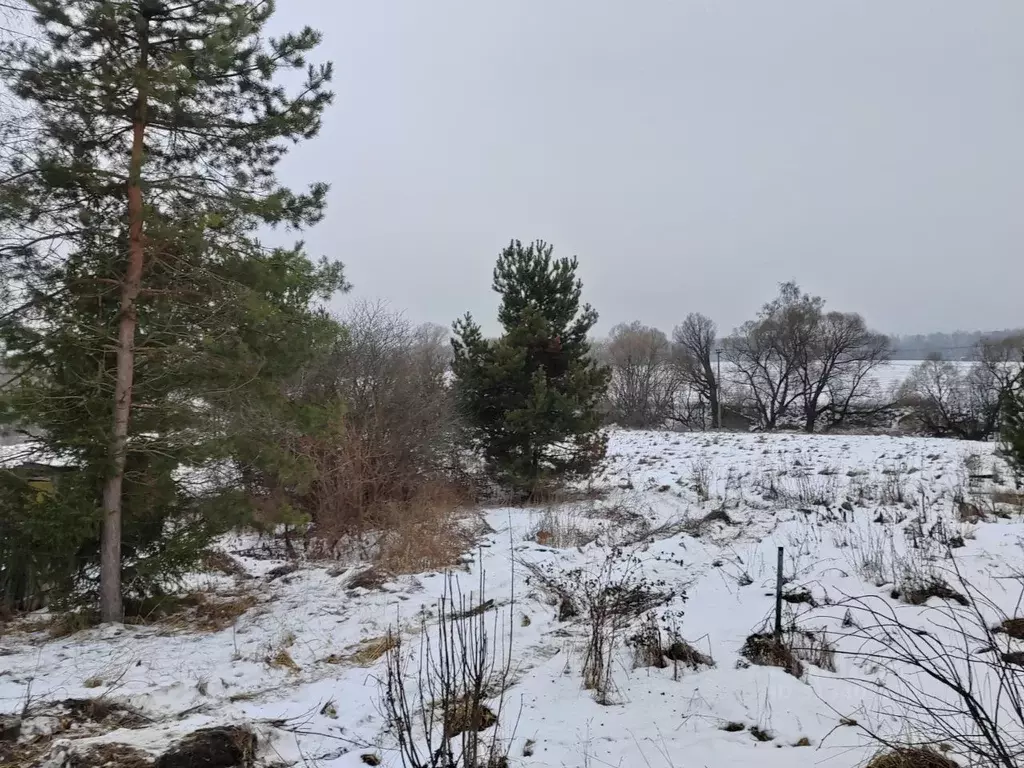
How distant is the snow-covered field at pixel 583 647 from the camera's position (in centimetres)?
339

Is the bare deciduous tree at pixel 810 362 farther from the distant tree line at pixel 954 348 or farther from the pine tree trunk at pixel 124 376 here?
the pine tree trunk at pixel 124 376

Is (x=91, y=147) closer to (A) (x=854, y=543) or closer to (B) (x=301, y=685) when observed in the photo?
(B) (x=301, y=685)

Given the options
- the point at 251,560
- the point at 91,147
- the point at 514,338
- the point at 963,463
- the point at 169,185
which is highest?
the point at 91,147

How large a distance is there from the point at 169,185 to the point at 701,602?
267 inches

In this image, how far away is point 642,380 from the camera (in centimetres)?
4275

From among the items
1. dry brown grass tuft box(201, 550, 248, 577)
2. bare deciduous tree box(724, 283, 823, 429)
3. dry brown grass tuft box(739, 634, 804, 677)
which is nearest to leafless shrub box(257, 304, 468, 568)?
dry brown grass tuft box(201, 550, 248, 577)

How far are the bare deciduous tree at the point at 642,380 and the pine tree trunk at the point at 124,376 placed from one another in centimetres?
3453

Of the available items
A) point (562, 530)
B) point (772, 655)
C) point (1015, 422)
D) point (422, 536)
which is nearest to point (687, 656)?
point (772, 655)

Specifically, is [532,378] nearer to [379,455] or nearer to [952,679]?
[379,455]

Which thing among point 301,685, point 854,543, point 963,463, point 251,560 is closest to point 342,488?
point 251,560

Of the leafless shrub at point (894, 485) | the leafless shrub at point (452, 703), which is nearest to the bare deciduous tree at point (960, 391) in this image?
the leafless shrub at point (894, 485)

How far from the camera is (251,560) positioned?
30.5 ft

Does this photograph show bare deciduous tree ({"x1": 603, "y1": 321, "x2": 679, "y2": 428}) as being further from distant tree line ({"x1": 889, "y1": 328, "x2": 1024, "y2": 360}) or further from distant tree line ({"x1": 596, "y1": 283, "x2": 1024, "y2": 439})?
distant tree line ({"x1": 889, "y1": 328, "x2": 1024, "y2": 360})

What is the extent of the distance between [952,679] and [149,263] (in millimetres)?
7682
